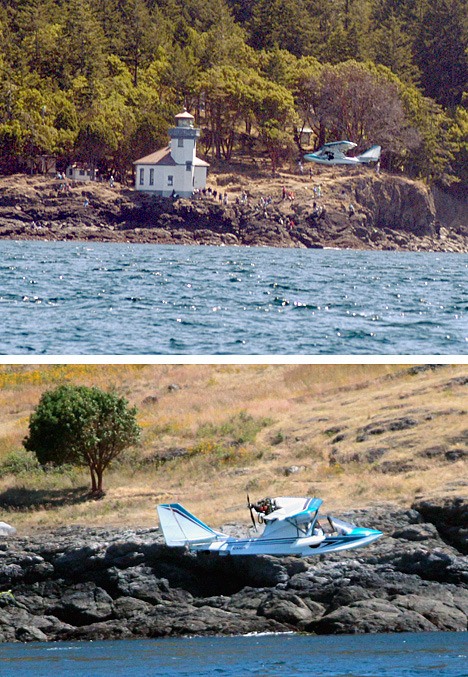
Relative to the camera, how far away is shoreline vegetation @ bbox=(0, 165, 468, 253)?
12388 cm

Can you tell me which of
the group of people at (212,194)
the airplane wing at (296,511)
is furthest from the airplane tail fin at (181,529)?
the group of people at (212,194)

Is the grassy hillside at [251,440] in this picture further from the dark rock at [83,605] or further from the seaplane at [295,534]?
the seaplane at [295,534]

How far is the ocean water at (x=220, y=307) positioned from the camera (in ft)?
187

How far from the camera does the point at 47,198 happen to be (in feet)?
409

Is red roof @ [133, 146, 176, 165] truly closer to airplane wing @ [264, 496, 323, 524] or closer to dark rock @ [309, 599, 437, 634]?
airplane wing @ [264, 496, 323, 524]

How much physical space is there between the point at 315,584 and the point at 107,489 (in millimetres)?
14057

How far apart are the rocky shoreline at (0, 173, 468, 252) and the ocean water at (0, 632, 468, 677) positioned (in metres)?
85.0

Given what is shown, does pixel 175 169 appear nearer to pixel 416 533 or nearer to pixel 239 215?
pixel 239 215

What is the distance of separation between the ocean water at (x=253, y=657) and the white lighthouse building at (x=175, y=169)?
313 ft

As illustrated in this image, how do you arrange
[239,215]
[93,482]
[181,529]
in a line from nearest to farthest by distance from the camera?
[181,529] < [93,482] < [239,215]

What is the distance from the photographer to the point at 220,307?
66.9 m

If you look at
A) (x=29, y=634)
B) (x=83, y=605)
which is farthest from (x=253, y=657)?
(x=83, y=605)

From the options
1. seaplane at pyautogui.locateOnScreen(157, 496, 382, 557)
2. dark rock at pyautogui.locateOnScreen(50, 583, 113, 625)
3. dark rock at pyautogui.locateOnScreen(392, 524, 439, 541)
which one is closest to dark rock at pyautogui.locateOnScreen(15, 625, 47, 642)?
dark rock at pyautogui.locateOnScreen(50, 583, 113, 625)

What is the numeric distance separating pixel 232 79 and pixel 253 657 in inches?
4471
